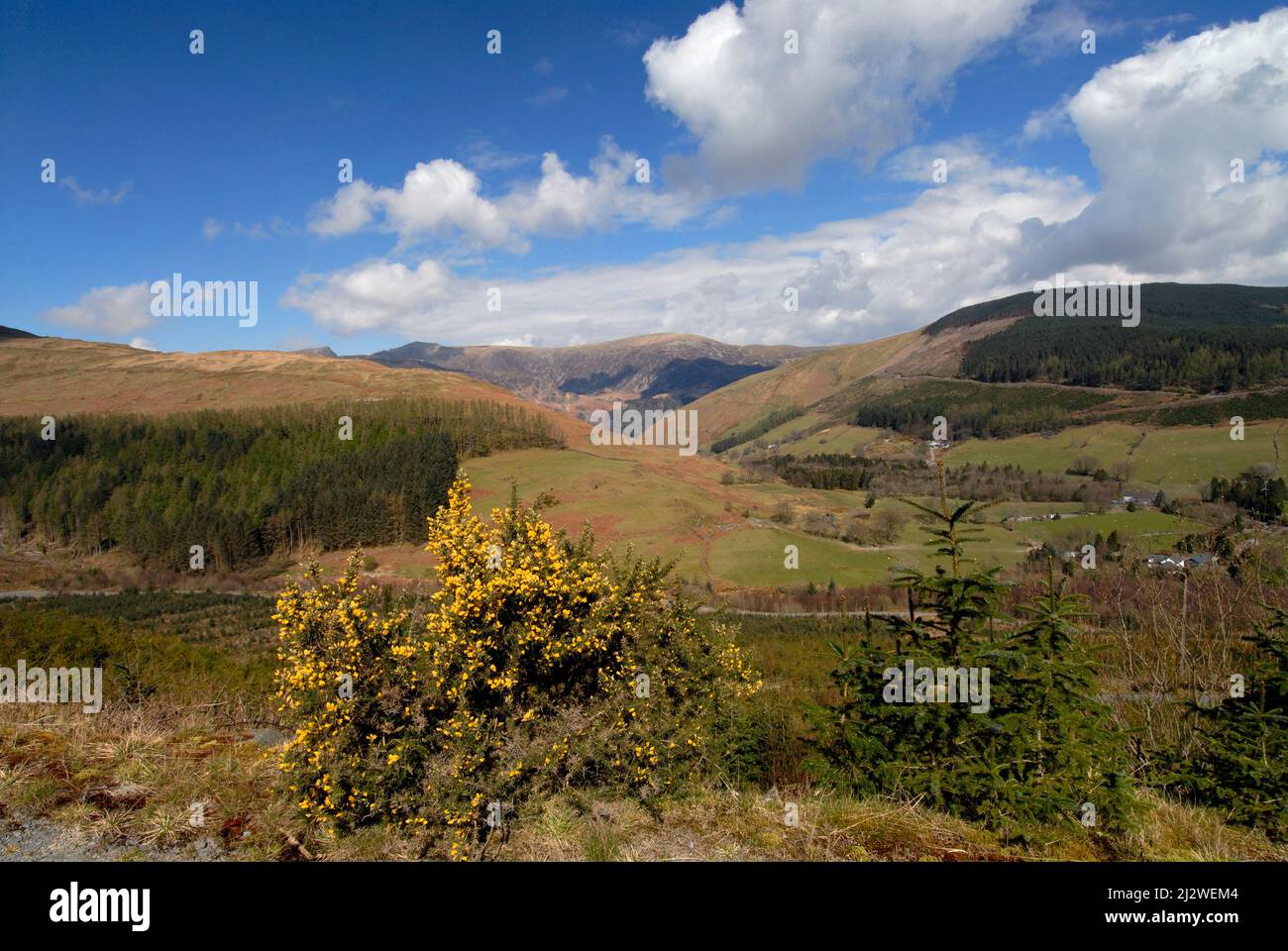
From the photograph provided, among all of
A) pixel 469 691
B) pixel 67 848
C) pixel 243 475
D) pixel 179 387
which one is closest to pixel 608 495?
pixel 243 475

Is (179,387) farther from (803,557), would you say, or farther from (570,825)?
(570,825)

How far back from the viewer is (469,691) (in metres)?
7.33

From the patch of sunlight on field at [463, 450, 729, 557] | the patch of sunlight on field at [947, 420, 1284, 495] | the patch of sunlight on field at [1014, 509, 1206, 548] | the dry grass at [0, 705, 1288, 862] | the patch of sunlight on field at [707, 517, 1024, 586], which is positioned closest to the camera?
the dry grass at [0, 705, 1288, 862]

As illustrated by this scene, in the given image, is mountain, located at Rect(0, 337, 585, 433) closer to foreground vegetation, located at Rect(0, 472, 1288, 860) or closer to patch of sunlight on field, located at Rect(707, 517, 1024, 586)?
patch of sunlight on field, located at Rect(707, 517, 1024, 586)

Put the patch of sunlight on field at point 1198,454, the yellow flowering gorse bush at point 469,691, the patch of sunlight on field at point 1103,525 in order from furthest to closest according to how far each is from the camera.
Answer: the patch of sunlight on field at point 1198,454 → the patch of sunlight on field at point 1103,525 → the yellow flowering gorse bush at point 469,691

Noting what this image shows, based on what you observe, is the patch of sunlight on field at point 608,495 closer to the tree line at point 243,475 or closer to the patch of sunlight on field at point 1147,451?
the tree line at point 243,475

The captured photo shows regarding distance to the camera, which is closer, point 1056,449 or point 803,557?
point 803,557

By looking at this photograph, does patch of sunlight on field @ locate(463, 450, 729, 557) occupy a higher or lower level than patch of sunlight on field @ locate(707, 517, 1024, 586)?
higher

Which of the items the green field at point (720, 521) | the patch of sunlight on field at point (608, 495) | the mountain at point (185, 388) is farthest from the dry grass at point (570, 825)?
the mountain at point (185, 388)

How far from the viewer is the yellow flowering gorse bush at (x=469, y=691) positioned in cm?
620

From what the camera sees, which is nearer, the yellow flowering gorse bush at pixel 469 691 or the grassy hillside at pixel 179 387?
the yellow flowering gorse bush at pixel 469 691

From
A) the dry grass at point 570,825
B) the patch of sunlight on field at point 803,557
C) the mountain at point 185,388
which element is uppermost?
the mountain at point 185,388

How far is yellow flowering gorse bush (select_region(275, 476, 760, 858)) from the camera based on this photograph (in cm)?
620

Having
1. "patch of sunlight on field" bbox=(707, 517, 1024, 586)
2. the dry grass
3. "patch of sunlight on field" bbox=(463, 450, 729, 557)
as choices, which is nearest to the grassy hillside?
"patch of sunlight on field" bbox=(463, 450, 729, 557)
